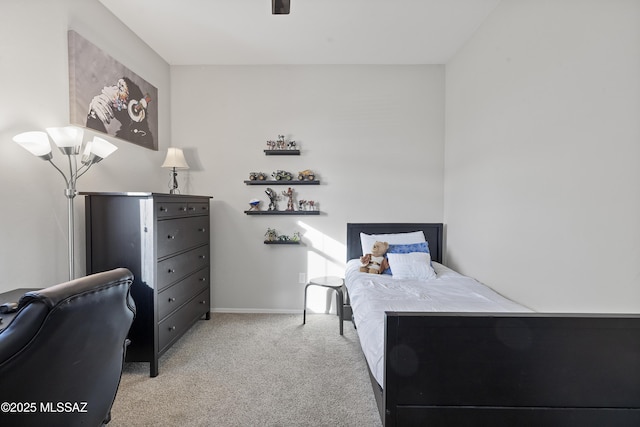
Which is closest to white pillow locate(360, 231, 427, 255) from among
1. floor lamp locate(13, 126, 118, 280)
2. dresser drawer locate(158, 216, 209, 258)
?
dresser drawer locate(158, 216, 209, 258)

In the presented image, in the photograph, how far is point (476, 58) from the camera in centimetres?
242

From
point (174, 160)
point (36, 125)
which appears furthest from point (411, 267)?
point (36, 125)

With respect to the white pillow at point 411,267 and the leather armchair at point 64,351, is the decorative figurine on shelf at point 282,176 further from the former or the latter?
the leather armchair at point 64,351

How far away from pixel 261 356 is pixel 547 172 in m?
2.32

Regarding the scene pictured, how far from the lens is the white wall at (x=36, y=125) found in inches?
60.3

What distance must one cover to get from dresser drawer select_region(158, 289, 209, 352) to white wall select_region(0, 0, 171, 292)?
699 mm

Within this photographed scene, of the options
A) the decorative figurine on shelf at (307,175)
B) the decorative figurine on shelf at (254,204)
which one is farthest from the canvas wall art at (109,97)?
the decorative figurine on shelf at (307,175)

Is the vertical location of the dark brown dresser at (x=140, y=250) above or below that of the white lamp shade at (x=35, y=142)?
below

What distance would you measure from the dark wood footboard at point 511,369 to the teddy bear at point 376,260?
1527 mm

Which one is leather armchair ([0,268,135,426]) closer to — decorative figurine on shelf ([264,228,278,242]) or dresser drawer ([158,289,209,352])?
dresser drawer ([158,289,209,352])

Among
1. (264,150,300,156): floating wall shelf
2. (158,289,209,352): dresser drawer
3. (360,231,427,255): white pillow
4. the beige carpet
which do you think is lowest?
the beige carpet

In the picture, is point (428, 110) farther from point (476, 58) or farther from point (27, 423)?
point (27, 423)

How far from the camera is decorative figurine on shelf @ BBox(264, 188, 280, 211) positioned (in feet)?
10.1

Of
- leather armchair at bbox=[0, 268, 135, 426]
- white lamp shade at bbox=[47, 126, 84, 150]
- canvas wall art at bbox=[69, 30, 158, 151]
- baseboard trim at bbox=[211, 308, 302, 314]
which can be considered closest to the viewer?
leather armchair at bbox=[0, 268, 135, 426]
